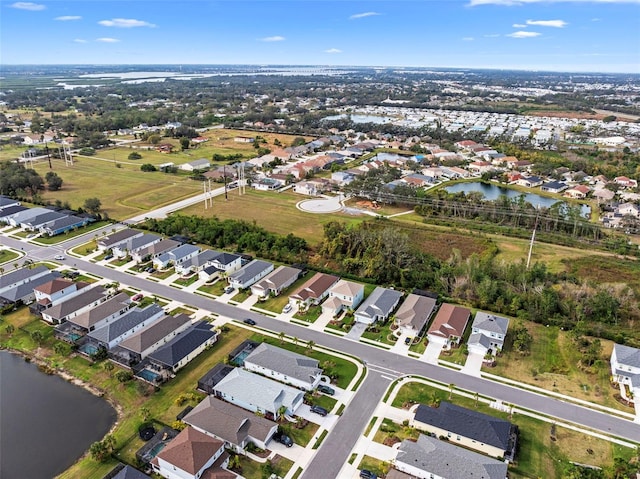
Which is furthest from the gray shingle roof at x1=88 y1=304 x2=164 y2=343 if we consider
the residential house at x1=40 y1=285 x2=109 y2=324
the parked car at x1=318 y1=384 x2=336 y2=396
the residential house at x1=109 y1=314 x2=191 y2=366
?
the parked car at x1=318 y1=384 x2=336 y2=396

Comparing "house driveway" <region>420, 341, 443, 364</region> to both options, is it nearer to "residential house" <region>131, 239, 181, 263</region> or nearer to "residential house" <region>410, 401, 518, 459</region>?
"residential house" <region>410, 401, 518, 459</region>

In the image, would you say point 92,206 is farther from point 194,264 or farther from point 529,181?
point 529,181

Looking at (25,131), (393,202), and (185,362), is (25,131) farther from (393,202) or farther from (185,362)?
(185,362)

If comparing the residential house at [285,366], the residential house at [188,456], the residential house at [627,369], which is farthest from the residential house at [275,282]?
the residential house at [627,369]

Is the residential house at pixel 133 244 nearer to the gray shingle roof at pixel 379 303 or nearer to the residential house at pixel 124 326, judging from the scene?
the residential house at pixel 124 326

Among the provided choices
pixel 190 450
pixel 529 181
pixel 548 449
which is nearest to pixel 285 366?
pixel 190 450
